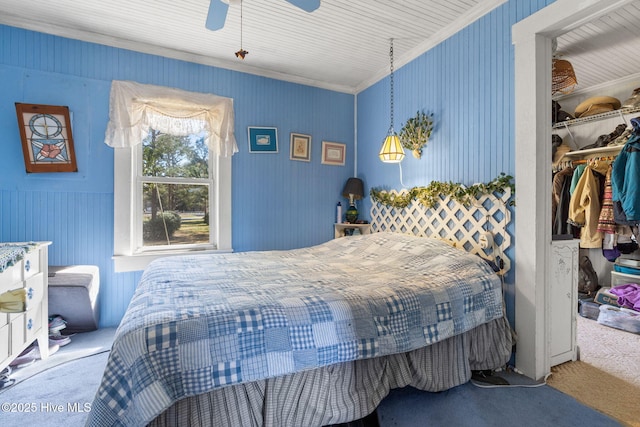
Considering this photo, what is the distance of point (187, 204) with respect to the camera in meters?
3.05

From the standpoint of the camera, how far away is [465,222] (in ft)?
7.66

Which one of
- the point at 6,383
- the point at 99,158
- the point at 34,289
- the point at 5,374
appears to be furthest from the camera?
the point at 99,158

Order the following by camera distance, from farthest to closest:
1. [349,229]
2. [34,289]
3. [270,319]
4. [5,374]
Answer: [349,229] < [34,289] < [5,374] < [270,319]

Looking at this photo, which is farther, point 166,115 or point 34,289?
point 166,115

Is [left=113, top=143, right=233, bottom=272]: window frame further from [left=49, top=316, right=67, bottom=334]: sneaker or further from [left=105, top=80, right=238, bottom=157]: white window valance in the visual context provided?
[left=49, top=316, right=67, bottom=334]: sneaker

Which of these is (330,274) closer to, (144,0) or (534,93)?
(534,93)

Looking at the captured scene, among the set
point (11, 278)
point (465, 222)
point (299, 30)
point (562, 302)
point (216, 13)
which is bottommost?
point (562, 302)

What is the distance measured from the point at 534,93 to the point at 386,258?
1431 mm

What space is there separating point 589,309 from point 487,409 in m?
2.31

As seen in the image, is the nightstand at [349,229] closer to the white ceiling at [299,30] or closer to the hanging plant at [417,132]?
the hanging plant at [417,132]

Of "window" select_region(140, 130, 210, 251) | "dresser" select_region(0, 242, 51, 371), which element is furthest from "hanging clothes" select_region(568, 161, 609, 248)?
"dresser" select_region(0, 242, 51, 371)

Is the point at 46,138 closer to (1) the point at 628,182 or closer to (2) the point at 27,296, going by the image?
(2) the point at 27,296

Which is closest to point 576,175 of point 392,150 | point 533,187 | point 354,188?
point 533,187

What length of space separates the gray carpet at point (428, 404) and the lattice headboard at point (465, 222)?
0.73 metres
